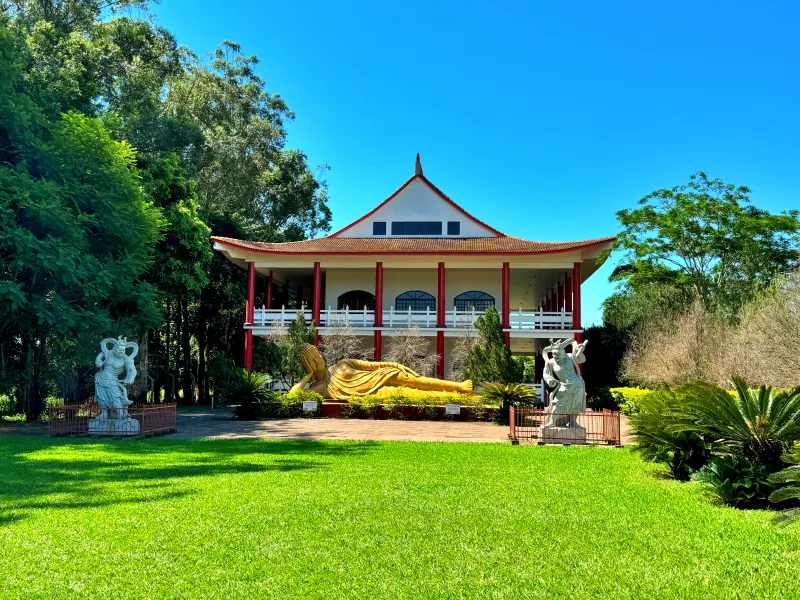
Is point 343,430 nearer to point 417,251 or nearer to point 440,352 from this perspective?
point 440,352

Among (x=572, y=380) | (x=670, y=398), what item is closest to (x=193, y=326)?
(x=572, y=380)

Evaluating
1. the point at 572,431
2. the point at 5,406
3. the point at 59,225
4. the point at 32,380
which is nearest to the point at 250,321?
the point at 32,380

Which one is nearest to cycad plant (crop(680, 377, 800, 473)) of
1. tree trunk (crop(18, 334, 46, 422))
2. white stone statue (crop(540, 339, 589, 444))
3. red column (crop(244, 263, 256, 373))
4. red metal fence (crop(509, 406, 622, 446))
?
white stone statue (crop(540, 339, 589, 444))

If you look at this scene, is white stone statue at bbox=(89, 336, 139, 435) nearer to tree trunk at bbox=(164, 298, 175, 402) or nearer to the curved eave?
the curved eave

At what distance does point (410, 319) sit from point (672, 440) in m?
17.9

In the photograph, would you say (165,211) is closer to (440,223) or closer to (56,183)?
(56,183)

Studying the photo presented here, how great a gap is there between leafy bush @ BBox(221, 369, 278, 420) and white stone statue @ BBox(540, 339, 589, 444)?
9.88 metres

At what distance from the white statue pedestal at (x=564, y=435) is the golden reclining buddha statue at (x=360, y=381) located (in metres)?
6.92

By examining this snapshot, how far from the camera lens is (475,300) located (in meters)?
30.4

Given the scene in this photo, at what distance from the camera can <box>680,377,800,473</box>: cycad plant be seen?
745cm

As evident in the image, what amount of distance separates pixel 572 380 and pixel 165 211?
1695cm

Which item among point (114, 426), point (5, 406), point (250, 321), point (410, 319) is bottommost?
point (5, 406)

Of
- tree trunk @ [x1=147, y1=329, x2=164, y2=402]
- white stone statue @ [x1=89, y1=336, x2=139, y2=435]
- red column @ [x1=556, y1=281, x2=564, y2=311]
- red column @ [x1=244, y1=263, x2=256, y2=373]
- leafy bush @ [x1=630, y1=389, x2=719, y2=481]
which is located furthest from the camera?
red column @ [x1=556, y1=281, x2=564, y2=311]

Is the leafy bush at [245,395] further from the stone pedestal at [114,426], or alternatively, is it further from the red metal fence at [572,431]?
the red metal fence at [572,431]
